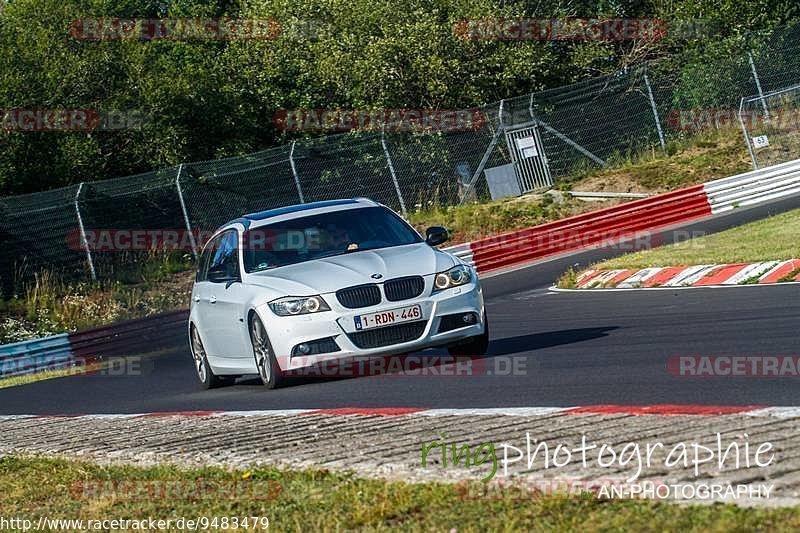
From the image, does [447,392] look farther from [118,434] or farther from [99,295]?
[99,295]

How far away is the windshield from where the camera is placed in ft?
37.7

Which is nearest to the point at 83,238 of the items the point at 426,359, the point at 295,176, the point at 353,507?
the point at 295,176

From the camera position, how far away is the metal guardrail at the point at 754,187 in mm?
27797

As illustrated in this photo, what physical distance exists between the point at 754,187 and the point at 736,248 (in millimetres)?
10085

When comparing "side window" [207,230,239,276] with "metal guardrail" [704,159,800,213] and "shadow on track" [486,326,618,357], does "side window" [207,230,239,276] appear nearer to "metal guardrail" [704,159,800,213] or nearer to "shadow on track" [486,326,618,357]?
"shadow on track" [486,326,618,357]

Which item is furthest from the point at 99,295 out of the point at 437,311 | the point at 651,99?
the point at 437,311

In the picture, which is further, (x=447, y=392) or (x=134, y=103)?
(x=134, y=103)

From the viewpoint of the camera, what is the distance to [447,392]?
30.3 feet

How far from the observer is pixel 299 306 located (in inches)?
416

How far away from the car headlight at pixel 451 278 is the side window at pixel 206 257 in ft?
9.79

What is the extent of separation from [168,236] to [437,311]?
18413 mm

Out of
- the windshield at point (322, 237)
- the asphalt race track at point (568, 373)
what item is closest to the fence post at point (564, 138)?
the asphalt race track at point (568, 373)

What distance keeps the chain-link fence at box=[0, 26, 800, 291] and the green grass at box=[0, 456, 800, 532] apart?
2041 cm

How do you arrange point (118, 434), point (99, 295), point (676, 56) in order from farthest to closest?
point (676, 56)
point (99, 295)
point (118, 434)
